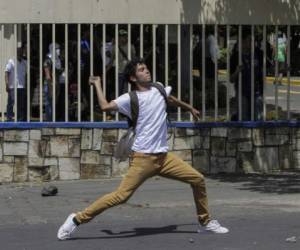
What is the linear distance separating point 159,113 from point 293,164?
583cm

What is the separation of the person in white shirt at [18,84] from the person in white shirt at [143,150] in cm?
520

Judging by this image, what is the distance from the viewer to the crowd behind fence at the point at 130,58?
12.9 metres

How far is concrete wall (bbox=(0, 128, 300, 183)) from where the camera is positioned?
12.7 metres

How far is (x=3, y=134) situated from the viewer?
12.6 m

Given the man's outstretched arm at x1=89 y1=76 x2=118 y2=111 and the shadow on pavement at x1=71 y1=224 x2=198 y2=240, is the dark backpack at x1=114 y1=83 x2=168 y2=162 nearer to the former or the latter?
the man's outstretched arm at x1=89 y1=76 x2=118 y2=111

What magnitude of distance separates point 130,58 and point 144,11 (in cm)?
78

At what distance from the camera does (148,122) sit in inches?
311

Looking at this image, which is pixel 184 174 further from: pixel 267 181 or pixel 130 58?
pixel 130 58

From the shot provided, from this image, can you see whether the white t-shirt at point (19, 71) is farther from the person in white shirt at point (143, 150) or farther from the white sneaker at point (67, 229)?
the white sneaker at point (67, 229)

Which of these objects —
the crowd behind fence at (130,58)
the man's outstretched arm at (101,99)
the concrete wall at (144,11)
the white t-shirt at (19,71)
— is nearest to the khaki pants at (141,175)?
the man's outstretched arm at (101,99)

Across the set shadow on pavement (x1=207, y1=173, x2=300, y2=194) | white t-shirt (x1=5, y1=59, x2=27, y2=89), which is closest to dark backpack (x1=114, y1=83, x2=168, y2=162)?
shadow on pavement (x1=207, y1=173, x2=300, y2=194)

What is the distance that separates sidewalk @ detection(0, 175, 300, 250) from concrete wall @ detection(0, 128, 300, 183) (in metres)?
0.26

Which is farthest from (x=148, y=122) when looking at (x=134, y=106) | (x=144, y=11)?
(x=144, y=11)

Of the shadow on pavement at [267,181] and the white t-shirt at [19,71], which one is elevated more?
the white t-shirt at [19,71]
